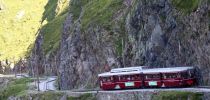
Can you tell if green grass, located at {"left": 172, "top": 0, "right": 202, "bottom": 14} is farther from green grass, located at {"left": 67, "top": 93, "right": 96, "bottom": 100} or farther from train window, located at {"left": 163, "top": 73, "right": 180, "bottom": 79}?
green grass, located at {"left": 67, "top": 93, "right": 96, "bottom": 100}

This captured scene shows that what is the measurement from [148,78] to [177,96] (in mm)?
12055

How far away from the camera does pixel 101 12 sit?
→ 379 feet

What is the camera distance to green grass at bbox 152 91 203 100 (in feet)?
210

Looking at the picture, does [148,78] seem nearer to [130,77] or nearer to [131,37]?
[130,77]

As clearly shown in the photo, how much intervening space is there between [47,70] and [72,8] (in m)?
50.4

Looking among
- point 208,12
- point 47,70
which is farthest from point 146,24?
point 47,70

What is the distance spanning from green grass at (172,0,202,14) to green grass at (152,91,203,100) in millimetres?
14251

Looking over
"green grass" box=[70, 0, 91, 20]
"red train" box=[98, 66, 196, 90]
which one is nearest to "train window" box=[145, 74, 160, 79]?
"red train" box=[98, 66, 196, 90]

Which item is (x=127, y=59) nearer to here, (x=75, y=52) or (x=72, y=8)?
(x=75, y=52)

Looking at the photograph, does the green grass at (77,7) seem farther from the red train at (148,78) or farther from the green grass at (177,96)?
the green grass at (177,96)

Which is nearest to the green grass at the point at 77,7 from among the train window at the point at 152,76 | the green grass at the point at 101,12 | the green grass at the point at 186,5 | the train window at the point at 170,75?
the green grass at the point at 101,12

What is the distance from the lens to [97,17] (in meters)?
114

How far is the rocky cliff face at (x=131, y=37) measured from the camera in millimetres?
74438

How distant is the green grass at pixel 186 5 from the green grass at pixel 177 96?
14251 millimetres
